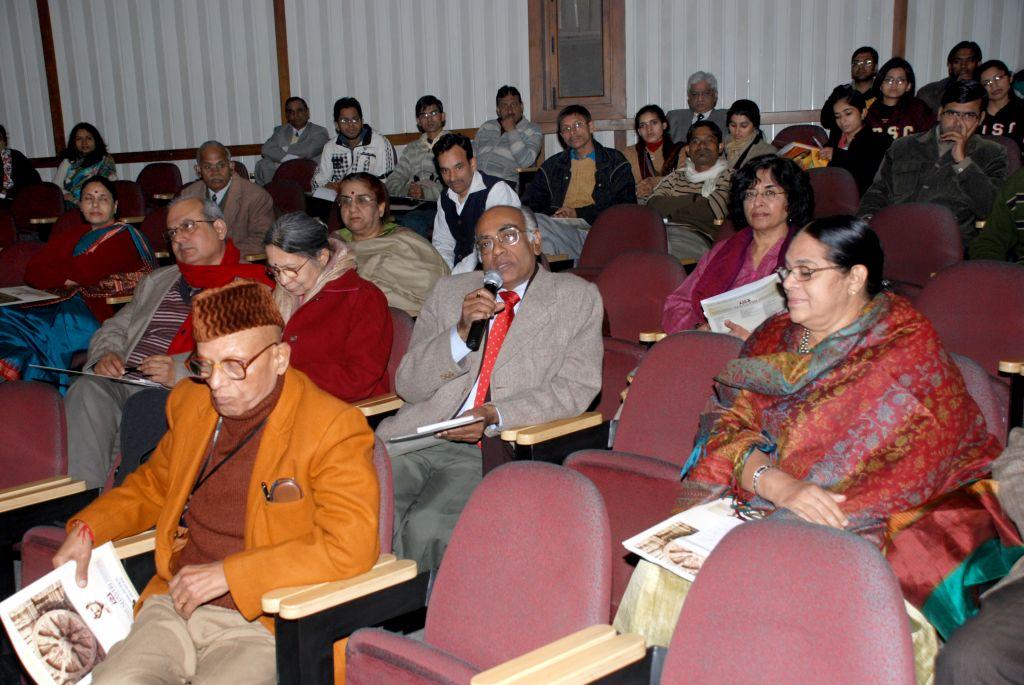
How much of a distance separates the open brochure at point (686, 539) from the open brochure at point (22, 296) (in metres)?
3.08

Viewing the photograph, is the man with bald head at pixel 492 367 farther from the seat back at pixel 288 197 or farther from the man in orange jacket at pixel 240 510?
the seat back at pixel 288 197

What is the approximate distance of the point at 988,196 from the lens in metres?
4.23

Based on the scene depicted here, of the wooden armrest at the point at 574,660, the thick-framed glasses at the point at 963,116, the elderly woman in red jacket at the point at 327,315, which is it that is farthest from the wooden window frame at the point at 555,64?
the wooden armrest at the point at 574,660

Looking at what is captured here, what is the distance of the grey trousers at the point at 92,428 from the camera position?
3.16m

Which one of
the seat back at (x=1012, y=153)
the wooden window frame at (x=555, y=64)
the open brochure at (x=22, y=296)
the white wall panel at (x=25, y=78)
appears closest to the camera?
the open brochure at (x=22, y=296)

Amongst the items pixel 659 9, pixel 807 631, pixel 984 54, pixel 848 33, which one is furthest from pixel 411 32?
pixel 807 631

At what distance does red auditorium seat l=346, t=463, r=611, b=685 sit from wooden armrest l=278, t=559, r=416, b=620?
89 mm

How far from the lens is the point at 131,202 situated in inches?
288

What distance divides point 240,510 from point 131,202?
5.88 m

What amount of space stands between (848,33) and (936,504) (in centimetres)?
619

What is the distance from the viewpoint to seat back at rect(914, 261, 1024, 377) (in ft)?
9.46

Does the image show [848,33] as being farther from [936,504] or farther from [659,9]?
[936,504]

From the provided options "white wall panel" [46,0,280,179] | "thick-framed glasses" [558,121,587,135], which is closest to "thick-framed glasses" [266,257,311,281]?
"thick-framed glasses" [558,121,587,135]

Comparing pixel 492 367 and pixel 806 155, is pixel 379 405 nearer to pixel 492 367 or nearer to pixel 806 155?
pixel 492 367
